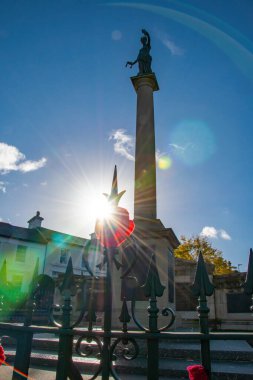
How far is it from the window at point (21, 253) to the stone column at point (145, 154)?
80.3 feet

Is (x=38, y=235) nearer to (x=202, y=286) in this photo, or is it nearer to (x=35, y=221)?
(x=35, y=221)

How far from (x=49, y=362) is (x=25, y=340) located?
3.51 meters

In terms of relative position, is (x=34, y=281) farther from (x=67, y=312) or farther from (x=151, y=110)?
(x=151, y=110)

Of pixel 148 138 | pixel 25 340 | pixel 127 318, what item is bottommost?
pixel 25 340

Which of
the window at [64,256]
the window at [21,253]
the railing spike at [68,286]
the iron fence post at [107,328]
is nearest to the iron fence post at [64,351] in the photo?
the railing spike at [68,286]

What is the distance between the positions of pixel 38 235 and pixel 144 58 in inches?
1002

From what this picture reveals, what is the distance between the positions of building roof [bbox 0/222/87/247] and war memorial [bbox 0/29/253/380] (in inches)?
948

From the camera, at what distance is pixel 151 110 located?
1262 centimetres

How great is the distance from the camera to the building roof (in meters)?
31.1

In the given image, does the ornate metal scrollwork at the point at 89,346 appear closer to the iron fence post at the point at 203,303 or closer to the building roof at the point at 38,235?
the iron fence post at the point at 203,303

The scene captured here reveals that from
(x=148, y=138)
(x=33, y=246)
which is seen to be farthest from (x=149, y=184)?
(x=33, y=246)

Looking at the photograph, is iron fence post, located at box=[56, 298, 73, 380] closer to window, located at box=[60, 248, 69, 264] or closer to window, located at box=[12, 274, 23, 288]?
window, located at box=[12, 274, 23, 288]

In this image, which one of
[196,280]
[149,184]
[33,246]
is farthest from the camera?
[33,246]

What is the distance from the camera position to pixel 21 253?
31328mm
